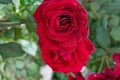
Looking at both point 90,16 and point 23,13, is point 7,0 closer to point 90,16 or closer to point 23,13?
point 23,13

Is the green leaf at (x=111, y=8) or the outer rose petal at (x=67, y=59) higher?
the green leaf at (x=111, y=8)

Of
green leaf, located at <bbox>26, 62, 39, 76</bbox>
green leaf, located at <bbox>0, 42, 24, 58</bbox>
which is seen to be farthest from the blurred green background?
green leaf, located at <bbox>26, 62, 39, 76</bbox>

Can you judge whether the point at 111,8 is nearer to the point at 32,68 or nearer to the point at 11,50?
the point at 11,50

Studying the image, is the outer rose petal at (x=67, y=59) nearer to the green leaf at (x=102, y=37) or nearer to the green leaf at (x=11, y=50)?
the green leaf at (x=11, y=50)

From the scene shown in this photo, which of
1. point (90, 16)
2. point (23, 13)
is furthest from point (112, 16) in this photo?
point (23, 13)

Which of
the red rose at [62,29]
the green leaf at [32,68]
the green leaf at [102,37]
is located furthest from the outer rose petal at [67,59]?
the green leaf at [32,68]

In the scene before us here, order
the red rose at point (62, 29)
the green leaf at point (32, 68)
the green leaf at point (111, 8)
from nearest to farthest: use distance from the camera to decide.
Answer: the red rose at point (62, 29), the green leaf at point (111, 8), the green leaf at point (32, 68)
